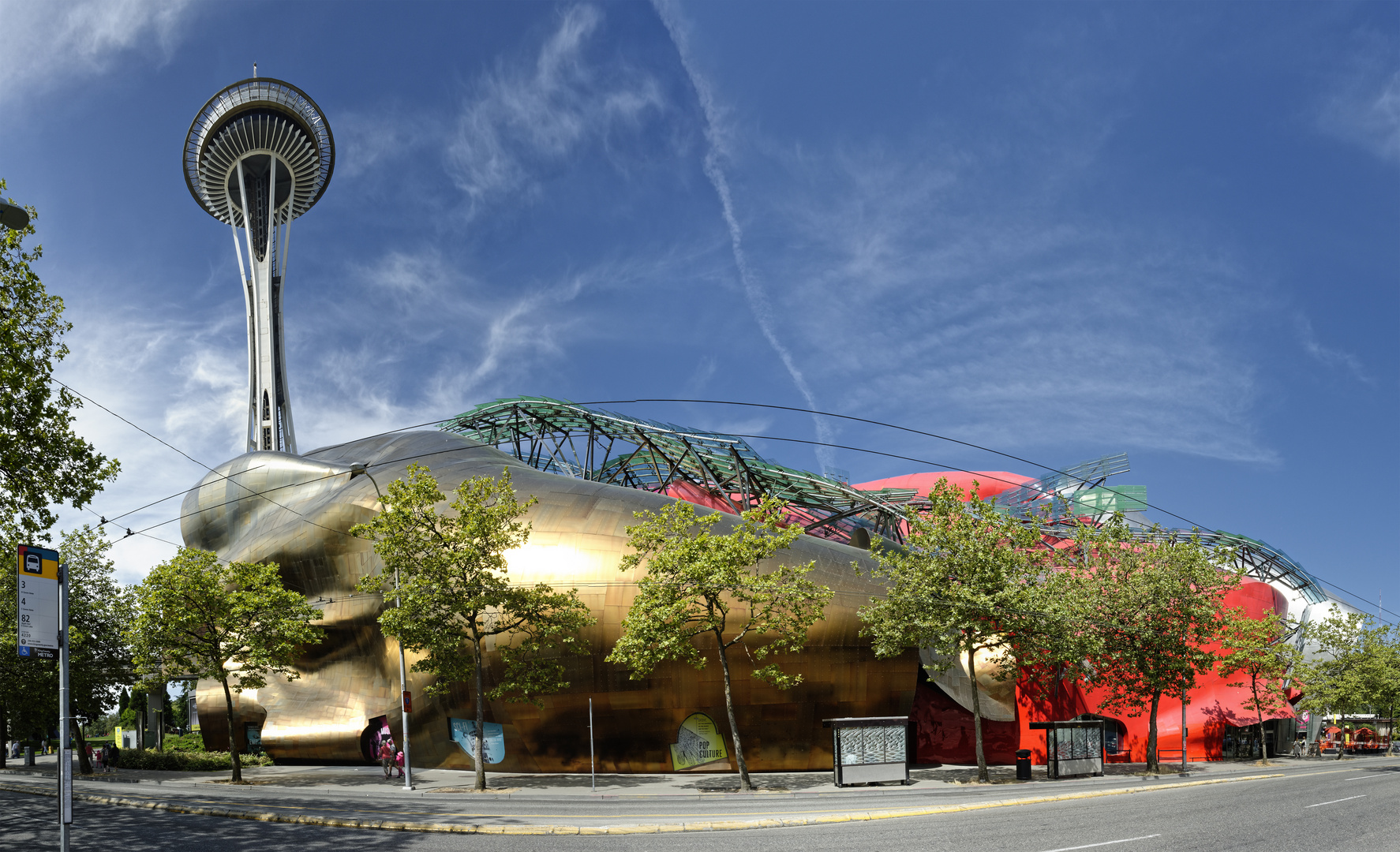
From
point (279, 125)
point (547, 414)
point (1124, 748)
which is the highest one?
point (279, 125)

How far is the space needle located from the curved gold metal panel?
128 feet

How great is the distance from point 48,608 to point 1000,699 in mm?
34387

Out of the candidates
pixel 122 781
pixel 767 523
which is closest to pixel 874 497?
pixel 767 523

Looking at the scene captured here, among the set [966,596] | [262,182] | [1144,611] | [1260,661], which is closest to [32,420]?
[966,596]

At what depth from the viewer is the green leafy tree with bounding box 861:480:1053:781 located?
30.4 meters

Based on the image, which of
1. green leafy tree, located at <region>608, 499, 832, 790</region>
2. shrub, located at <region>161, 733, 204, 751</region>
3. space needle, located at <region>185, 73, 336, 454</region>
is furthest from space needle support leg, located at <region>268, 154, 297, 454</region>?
green leafy tree, located at <region>608, 499, 832, 790</region>

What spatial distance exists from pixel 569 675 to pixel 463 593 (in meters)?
5.58

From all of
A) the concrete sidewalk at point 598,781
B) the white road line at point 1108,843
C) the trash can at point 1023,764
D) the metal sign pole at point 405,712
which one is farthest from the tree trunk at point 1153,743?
the metal sign pole at point 405,712

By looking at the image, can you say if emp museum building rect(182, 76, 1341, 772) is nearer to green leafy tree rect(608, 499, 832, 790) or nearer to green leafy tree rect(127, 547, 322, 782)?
green leafy tree rect(608, 499, 832, 790)

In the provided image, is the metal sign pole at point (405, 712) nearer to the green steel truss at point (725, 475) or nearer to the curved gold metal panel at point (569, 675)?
the curved gold metal panel at point (569, 675)

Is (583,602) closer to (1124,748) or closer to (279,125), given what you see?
(1124,748)

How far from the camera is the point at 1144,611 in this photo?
35406 millimetres

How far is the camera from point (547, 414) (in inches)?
2457

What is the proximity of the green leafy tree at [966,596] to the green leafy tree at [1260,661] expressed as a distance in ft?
55.4
